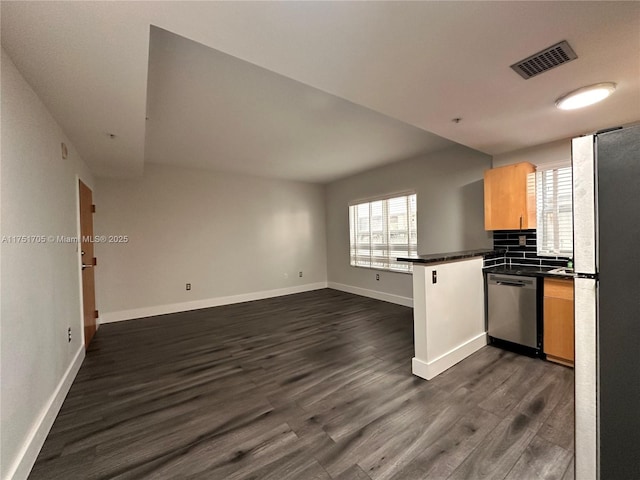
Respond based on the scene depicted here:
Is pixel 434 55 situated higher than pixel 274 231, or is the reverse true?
pixel 434 55

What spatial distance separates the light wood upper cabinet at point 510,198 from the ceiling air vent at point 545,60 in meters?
1.67

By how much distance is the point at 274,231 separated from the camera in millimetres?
6066

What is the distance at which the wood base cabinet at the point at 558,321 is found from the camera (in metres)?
2.58

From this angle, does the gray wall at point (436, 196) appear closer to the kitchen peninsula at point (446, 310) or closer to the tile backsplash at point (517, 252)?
the tile backsplash at point (517, 252)

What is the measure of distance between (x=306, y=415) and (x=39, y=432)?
1.76 m

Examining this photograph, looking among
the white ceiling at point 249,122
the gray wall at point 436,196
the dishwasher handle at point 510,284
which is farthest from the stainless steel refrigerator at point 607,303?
the gray wall at point 436,196

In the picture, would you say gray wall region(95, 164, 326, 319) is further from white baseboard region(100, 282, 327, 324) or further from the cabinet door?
the cabinet door

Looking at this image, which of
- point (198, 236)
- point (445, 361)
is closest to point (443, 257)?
point (445, 361)

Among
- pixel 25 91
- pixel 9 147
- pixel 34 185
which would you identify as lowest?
pixel 34 185

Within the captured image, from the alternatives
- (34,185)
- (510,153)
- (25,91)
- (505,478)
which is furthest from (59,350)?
(510,153)

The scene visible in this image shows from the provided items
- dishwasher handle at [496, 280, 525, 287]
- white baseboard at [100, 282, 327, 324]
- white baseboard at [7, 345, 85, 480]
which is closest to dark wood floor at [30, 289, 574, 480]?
white baseboard at [7, 345, 85, 480]

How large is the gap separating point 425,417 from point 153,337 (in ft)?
11.7

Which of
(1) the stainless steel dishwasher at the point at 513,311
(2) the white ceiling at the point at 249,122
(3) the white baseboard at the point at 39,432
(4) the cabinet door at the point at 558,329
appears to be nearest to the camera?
(3) the white baseboard at the point at 39,432

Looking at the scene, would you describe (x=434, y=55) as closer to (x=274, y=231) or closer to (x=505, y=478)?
(x=505, y=478)
